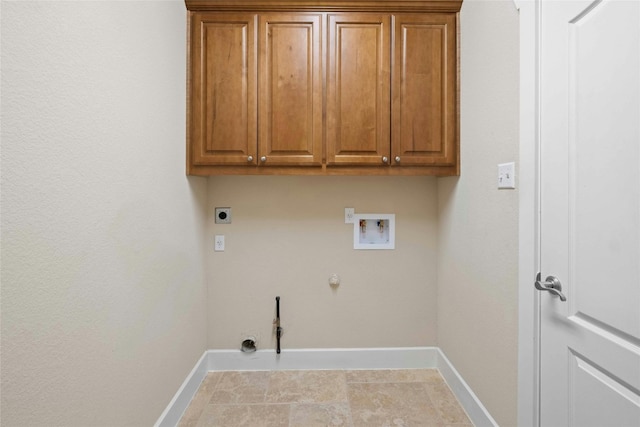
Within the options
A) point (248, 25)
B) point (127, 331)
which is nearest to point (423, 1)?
point (248, 25)

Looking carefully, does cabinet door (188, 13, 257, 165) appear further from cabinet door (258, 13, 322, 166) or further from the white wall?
the white wall

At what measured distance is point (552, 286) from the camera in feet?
3.72

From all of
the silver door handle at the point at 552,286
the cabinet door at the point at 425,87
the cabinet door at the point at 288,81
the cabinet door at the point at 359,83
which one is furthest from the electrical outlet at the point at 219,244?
the silver door handle at the point at 552,286

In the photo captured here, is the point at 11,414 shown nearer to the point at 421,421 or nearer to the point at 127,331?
the point at 127,331

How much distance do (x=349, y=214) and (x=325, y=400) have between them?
47.3 inches

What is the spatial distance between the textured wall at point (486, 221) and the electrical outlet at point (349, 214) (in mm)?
655

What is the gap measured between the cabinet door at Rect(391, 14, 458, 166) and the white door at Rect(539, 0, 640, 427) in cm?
71

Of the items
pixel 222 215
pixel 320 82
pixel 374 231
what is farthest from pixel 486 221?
pixel 222 215

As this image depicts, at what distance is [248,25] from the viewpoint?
6.07 ft

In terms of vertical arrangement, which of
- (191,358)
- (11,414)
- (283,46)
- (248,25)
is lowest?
(191,358)

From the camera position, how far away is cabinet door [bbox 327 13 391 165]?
73.6 inches

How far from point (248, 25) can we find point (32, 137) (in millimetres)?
1436

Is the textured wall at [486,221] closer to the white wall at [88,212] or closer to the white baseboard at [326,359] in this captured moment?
the white baseboard at [326,359]

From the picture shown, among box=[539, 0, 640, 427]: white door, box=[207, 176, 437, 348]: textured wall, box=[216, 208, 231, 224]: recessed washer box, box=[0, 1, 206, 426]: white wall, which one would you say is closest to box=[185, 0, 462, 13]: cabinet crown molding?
box=[0, 1, 206, 426]: white wall
